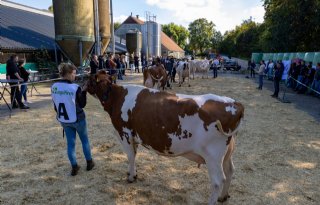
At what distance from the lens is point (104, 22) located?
23.8 m

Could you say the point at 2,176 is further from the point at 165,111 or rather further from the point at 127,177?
the point at 165,111

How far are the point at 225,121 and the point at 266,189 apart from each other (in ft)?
5.82

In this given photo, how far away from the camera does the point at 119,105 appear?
189 inches

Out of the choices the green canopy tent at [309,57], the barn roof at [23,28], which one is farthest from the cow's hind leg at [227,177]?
the barn roof at [23,28]

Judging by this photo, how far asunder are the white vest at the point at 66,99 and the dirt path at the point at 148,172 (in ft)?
3.78

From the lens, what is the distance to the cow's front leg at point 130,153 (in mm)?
4824

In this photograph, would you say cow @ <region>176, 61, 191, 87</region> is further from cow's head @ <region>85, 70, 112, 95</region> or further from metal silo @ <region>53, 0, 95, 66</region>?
cow's head @ <region>85, 70, 112, 95</region>

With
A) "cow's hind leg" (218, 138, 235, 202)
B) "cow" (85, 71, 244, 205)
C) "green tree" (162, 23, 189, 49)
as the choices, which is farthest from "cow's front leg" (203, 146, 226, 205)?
"green tree" (162, 23, 189, 49)

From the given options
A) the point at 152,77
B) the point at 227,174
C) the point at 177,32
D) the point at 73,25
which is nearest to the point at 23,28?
the point at 73,25

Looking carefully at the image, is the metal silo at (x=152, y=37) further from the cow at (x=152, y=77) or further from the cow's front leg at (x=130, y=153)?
the cow's front leg at (x=130, y=153)

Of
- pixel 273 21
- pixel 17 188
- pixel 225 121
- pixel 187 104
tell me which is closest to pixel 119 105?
pixel 187 104

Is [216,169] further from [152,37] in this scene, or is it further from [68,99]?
[152,37]

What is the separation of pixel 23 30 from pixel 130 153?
77.5 feet

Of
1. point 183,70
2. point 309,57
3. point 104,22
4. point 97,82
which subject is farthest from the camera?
point 104,22
